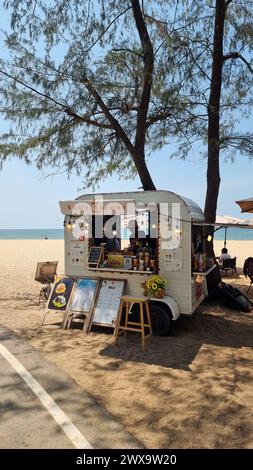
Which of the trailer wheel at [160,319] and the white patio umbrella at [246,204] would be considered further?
the white patio umbrella at [246,204]

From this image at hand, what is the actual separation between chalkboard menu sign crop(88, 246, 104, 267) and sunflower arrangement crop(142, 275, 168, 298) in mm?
1278

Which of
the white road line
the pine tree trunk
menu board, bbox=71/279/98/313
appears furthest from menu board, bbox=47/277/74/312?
the pine tree trunk

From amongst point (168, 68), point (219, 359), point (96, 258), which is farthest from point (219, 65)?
point (219, 359)

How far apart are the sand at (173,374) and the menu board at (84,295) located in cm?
50

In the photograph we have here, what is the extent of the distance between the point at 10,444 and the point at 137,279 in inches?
174

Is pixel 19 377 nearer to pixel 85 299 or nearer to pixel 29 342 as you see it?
pixel 29 342

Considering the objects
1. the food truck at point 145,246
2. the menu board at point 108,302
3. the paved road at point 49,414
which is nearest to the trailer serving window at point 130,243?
the food truck at point 145,246

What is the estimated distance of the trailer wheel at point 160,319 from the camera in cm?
709

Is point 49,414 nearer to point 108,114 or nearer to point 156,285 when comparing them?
point 156,285

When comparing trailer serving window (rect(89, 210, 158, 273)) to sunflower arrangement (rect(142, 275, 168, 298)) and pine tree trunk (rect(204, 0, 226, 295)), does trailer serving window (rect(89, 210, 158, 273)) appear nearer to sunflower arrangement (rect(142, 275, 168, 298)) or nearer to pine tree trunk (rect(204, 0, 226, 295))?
sunflower arrangement (rect(142, 275, 168, 298))

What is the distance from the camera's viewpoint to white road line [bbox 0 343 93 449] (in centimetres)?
353

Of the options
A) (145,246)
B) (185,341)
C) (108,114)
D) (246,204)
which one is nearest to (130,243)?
(145,246)

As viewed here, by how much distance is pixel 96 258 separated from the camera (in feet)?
25.8

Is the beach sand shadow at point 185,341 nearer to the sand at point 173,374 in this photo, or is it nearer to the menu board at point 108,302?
the sand at point 173,374
